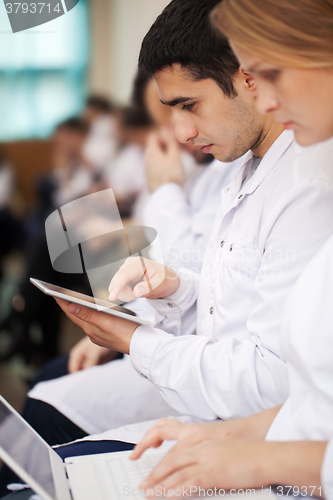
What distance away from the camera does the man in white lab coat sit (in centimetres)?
60

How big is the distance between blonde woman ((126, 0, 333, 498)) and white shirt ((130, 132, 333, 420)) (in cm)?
6

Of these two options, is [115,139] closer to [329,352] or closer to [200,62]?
[200,62]

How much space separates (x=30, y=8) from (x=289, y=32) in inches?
23.4

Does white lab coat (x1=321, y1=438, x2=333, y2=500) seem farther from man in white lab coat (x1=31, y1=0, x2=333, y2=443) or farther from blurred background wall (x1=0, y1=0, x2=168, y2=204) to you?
blurred background wall (x1=0, y1=0, x2=168, y2=204)

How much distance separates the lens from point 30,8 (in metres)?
0.90

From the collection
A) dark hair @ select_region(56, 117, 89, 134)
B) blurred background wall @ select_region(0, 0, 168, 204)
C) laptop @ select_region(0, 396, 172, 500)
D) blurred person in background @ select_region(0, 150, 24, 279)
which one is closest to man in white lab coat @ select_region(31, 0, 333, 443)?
laptop @ select_region(0, 396, 172, 500)

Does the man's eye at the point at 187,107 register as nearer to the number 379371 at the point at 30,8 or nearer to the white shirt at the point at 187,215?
the white shirt at the point at 187,215

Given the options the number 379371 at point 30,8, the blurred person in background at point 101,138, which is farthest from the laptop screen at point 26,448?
the blurred person in background at point 101,138

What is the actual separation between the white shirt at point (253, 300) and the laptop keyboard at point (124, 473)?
0.10 meters

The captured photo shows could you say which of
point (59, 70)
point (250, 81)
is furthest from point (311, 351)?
point (59, 70)

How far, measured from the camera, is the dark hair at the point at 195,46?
2.32 feet

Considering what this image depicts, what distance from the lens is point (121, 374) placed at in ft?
3.01

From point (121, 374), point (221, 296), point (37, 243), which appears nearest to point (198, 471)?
point (221, 296)

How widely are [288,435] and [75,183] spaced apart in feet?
8.30
